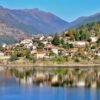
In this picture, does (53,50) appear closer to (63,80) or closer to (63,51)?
(63,51)

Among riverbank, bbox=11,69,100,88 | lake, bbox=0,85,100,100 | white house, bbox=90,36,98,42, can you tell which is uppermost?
white house, bbox=90,36,98,42

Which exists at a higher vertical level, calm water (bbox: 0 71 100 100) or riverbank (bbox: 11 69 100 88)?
riverbank (bbox: 11 69 100 88)

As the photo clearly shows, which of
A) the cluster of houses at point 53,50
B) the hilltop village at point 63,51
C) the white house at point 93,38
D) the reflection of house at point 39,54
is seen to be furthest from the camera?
the white house at point 93,38

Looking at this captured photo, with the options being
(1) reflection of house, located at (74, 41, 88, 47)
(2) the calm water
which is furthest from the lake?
(1) reflection of house, located at (74, 41, 88, 47)

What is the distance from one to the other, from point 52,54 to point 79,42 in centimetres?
888

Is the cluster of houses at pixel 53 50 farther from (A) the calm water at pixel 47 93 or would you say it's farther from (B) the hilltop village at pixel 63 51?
(A) the calm water at pixel 47 93

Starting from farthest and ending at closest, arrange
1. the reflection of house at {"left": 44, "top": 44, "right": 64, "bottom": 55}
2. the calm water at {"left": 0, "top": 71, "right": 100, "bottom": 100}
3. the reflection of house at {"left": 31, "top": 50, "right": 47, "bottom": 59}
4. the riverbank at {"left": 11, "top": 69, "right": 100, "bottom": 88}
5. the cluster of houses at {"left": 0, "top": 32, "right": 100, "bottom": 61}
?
the reflection of house at {"left": 44, "top": 44, "right": 64, "bottom": 55}, the cluster of houses at {"left": 0, "top": 32, "right": 100, "bottom": 61}, the reflection of house at {"left": 31, "top": 50, "right": 47, "bottom": 59}, the riverbank at {"left": 11, "top": 69, "right": 100, "bottom": 88}, the calm water at {"left": 0, "top": 71, "right": 100, "bottom": 100}

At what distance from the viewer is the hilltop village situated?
265 ft

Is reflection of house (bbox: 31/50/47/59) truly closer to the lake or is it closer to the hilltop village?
the hilltop village

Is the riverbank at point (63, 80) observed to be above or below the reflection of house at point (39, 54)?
below

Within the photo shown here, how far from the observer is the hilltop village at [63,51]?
80812 millimetres

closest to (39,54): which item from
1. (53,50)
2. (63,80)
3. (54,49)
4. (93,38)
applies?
(53,50)

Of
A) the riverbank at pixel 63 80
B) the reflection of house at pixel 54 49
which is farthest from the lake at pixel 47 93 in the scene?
the reflection of house at pixel 54 49

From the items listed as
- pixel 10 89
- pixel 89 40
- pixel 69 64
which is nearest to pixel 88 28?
pixel 89 40
